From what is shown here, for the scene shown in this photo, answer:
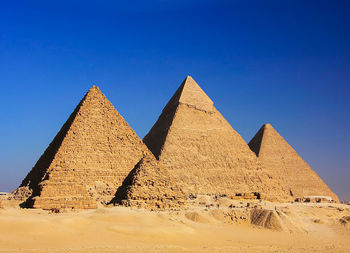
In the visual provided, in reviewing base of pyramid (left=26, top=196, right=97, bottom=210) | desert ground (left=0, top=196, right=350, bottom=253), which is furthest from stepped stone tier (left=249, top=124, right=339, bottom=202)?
base of pyramid (left=26, top=196, right=97, bottom=210)

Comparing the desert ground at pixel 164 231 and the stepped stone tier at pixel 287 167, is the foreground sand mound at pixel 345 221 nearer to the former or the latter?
the desert ground at pixel 164 231

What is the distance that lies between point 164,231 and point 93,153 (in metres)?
10.6

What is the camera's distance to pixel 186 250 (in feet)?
36.7

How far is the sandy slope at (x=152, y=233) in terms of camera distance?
429 inches

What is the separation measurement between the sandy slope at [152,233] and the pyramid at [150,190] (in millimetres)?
829

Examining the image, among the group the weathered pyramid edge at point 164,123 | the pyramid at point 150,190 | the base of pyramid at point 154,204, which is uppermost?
the weathered pyramid edge at point 164,123

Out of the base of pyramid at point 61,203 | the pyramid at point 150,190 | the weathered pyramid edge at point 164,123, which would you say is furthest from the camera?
the weathered pyramid edge at point 164,123

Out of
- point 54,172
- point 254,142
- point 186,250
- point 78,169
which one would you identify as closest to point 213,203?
point 78,169

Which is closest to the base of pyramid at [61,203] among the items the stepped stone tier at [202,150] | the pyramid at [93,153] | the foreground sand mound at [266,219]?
the pyramid at [93,153]

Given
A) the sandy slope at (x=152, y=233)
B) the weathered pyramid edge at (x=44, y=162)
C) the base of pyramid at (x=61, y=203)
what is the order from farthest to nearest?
the weathered pyramid edge at (x=44, y=162) < the base of pyramid at (x=61, y=203) < the sandy slope at (x=152, y=233)

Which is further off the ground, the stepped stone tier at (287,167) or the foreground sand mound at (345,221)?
the stepped stone tier at (287,167)

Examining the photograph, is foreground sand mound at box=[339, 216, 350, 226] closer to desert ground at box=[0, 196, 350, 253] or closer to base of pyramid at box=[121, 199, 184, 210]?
desert ground at box=[0, 196, 350, 253]

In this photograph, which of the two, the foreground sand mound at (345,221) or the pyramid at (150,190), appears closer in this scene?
the pyramid at (150,190)

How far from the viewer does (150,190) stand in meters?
18.2
